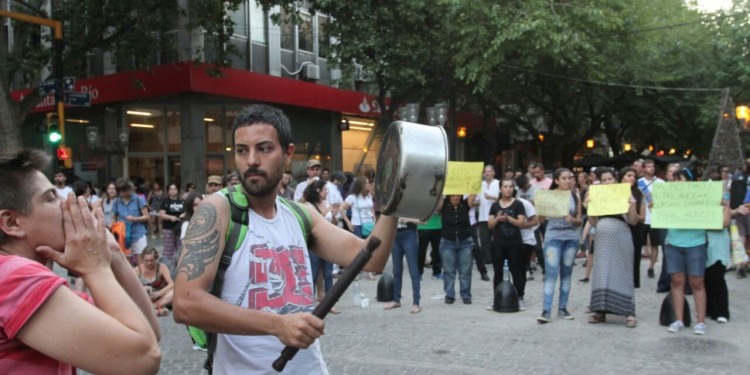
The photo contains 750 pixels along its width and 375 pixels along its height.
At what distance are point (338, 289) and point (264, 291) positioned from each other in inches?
26.4

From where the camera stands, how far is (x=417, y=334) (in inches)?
298

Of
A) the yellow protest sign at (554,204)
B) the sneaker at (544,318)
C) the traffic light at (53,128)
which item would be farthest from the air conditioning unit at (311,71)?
the sneaker at (544,318)

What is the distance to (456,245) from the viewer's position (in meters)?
9.30

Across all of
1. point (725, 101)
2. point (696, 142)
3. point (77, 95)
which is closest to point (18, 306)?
point (725, 101)

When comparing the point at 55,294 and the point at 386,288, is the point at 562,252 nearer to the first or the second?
the point at 386,288

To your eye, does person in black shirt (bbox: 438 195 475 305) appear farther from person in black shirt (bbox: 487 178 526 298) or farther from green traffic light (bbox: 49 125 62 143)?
green traffic light (bbox: 49 125 62 143)

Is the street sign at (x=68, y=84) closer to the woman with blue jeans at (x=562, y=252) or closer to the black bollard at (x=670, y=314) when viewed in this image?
the woman with blue jeans at (x=562, y=252)

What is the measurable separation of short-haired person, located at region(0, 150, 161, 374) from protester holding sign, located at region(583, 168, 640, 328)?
692cm

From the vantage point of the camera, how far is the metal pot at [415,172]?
210cm

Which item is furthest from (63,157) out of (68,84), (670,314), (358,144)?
(670,314)

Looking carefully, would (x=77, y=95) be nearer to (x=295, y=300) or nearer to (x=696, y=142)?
(x=295, y=300)

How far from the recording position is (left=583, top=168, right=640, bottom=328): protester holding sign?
7754 mm

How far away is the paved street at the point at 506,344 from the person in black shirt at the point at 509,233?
56 cm

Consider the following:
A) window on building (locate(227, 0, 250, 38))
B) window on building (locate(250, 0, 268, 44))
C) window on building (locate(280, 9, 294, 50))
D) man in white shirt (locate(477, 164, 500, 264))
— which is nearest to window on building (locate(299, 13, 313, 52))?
window on building (locate(280, 9, 294, 50))
